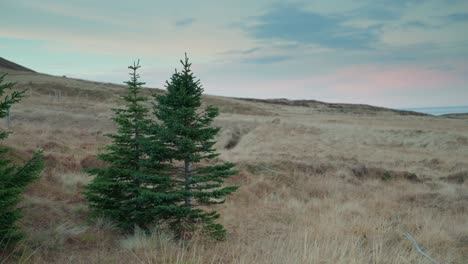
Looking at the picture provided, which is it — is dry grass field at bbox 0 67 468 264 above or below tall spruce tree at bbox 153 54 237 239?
below

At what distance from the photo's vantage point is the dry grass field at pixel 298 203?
18.4ft

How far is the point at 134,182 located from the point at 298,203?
233 inches

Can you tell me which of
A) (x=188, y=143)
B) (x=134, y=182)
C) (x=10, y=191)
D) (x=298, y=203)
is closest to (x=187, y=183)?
(x=188, y=143)

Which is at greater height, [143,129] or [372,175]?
[143,129]

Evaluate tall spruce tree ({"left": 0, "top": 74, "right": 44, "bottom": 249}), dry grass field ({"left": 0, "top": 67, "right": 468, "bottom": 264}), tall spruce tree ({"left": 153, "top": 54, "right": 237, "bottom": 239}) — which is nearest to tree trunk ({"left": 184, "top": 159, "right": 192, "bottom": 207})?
tall spruce tree ({"left": 153, "top": 54, "right": 237, "bottom": 239})

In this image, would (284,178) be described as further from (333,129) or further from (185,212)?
(333,129)

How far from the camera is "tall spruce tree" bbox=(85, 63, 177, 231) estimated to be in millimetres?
7621

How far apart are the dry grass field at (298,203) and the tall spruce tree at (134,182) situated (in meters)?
0.46

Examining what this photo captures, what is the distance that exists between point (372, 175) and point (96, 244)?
14.8 meters

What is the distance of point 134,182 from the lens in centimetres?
851

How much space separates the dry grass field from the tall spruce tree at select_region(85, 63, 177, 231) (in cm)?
46

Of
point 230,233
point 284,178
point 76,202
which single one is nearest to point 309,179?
point 284,178

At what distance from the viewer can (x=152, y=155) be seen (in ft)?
25.6

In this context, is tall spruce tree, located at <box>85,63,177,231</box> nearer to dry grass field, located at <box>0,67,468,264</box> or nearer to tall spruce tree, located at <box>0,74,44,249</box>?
dry grass field, located at <box>0,67,468,264</box>
